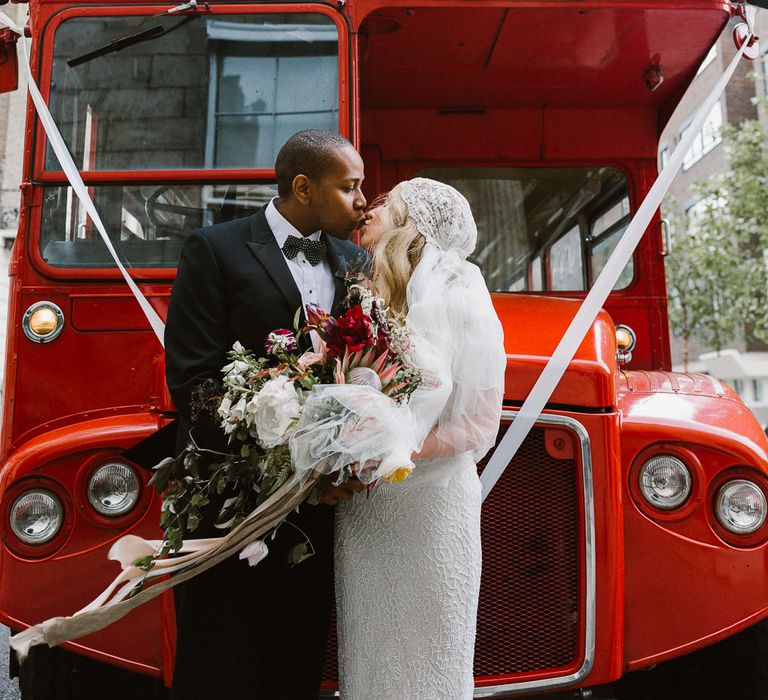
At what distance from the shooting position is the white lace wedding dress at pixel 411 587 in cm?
212

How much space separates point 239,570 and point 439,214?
1.05 m

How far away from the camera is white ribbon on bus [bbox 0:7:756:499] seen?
2.62 metres

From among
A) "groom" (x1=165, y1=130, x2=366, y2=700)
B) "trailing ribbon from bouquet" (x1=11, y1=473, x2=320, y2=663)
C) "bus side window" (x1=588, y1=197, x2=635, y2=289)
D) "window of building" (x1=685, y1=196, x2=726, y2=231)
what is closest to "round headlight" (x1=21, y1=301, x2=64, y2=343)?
"groom" (x1=165, y1=130, x2=366, y2=700)

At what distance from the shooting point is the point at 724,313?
60.8 feet

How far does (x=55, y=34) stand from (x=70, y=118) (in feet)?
1.11

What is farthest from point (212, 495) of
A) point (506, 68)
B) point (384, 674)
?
point (506, 68)

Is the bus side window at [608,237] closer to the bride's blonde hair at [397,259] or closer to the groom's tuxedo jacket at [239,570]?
the bride's blonde hair at [397,259]

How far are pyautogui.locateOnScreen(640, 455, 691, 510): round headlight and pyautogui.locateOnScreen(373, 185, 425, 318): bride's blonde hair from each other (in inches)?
45.0

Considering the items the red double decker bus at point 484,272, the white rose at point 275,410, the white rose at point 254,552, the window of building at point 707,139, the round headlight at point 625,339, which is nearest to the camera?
the white rose at point 275,410

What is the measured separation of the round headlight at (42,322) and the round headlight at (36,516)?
68 cm

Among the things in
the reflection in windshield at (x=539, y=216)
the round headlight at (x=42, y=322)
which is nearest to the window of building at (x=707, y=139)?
the reflection in windshield at (x=539, y=216)

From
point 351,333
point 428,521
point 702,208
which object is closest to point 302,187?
point 351,333

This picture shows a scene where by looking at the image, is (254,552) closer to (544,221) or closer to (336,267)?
(336,267)

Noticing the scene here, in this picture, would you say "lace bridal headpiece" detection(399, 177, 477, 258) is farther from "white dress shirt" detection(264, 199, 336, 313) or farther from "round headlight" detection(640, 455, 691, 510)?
"round headlight" detection(640, 455, 691, 510)
